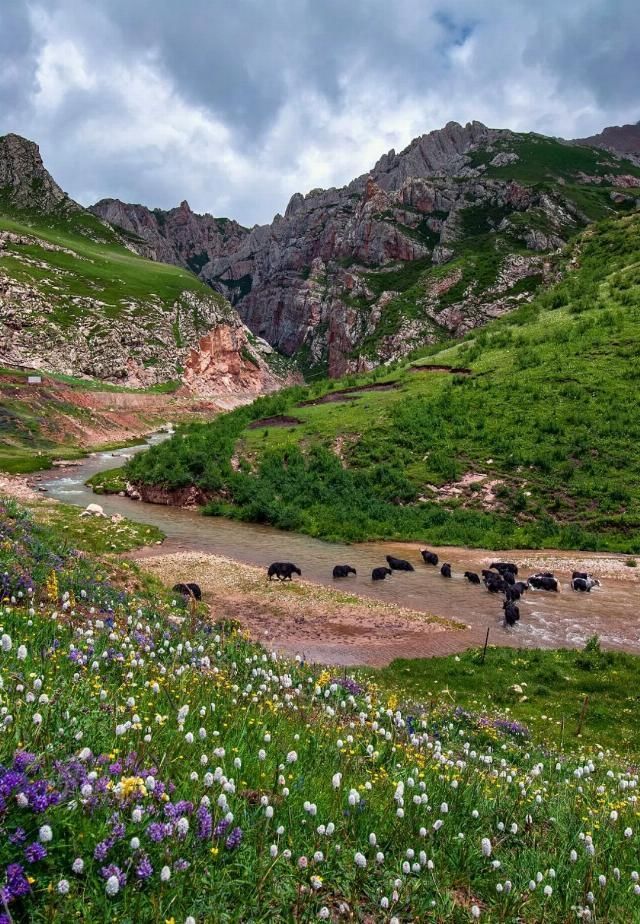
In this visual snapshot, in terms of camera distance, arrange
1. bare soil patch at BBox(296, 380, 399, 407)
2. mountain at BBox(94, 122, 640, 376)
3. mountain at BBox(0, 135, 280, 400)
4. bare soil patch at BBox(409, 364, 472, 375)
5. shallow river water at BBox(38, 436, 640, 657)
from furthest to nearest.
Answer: mountain at BBox(94, 122, 640, 376), mountain at BBox(0, 135, 280, 400), bare soil patch at BBox(296, 380, 399, 407), bare soil patch at BBox(409, 364, 472, 375), shallow river water at BBox(38, 436, 640, 657)

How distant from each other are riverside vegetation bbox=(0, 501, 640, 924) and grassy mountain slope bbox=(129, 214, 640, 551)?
25.0 m

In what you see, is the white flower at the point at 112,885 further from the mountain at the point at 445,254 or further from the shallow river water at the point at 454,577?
the mountain at the point at 445,254

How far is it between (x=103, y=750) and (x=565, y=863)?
362 cm

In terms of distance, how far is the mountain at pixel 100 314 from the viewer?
104 m

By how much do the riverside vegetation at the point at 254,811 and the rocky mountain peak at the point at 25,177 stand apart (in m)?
219

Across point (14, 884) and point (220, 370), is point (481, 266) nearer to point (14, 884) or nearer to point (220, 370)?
point (220, 370)

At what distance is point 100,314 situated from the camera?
118 metres

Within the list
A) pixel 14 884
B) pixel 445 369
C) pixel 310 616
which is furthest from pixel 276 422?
pixel 14 884

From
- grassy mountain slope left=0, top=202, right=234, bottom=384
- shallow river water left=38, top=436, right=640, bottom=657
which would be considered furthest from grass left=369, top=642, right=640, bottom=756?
grassy mountain slope left=0, top=202, right=234, bottom=384

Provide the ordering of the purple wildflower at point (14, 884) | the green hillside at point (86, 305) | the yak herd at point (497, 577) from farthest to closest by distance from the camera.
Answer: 1. the green hillside at point (86, 305)
2. the yak herd at point (497, 577)
3. the purple wildflower at point (14, 884)

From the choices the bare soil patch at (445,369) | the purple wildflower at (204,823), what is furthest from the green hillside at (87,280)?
the purple wildflower at (204,823)

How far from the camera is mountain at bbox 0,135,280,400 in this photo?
10388 cm

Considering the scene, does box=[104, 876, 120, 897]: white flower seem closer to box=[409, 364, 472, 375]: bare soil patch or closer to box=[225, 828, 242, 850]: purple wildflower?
box=[225, 828, 242, 850]: purple wildflower

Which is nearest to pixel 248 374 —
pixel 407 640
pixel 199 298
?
pixel 199 298
